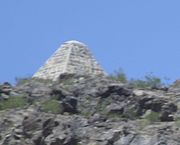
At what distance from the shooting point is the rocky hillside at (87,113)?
41719 millimetres

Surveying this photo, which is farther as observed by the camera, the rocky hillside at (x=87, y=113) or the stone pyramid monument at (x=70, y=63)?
the stone pyramid monument at (x=70, y=63)

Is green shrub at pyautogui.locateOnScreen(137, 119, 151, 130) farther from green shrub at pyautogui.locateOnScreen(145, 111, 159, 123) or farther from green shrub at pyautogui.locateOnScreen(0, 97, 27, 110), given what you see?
green shrub at pyautogui.locateOnScreen(0, 97, 27, 110)

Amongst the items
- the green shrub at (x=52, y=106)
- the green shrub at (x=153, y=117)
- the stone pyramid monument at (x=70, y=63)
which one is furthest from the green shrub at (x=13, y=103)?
the stone pyramid monument at (x=70, y=63)

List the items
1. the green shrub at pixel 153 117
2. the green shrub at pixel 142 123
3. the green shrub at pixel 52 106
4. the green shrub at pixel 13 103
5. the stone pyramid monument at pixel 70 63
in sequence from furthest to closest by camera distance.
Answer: the stone pyramid monument at pixel 70 63, the green shrub at pixel 13 103, the green shrub at pixel 52 106, the green shrub at pixel 153 117, the green shrub at pixel 142 123

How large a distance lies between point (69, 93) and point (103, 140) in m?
7.11

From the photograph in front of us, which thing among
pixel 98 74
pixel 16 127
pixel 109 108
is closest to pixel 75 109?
pixel 109 108

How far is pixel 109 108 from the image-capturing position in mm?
46406

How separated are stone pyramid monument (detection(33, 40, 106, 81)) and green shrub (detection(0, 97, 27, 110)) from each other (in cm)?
662

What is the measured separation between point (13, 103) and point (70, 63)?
9156mm

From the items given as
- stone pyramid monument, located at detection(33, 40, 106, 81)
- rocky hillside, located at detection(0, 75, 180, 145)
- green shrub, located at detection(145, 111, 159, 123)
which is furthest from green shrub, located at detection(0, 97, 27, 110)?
stone pyramid monument, located at detection(33, 40, 106, 81)

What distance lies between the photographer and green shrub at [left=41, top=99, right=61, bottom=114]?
150 feet

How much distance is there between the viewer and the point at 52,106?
45.9 metres

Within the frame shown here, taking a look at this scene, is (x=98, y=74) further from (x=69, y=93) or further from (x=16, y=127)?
(x=16, y=127)

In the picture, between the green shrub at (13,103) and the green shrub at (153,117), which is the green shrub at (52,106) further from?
the green shrub at (153,117)
